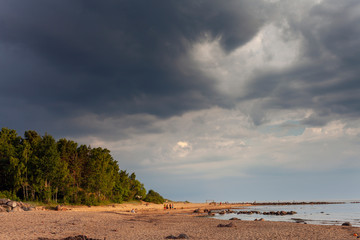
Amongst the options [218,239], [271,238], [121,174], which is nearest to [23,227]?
[218,239]

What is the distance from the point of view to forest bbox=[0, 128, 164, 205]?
185ft

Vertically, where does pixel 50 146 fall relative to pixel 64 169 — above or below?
above

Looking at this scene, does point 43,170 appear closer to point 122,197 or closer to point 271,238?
point 122,197

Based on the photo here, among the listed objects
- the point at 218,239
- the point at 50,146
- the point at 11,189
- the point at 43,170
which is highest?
the point at 50,146

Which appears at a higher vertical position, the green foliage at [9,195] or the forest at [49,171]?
the forest at [49,171]

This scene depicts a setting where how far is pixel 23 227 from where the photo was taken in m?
24.4

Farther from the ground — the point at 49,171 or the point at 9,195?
the point at 49,171

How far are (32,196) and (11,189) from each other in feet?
15.1

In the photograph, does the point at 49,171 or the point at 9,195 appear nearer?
the point at 9,195

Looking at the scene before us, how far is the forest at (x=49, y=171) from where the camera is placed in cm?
5631

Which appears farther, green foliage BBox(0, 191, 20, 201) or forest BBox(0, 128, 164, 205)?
forest BBox(0, 128, 164, 205)

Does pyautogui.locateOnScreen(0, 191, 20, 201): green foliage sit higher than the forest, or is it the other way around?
the forest

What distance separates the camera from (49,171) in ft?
194

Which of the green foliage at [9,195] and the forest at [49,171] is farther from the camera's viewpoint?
the forest at [49,171]
